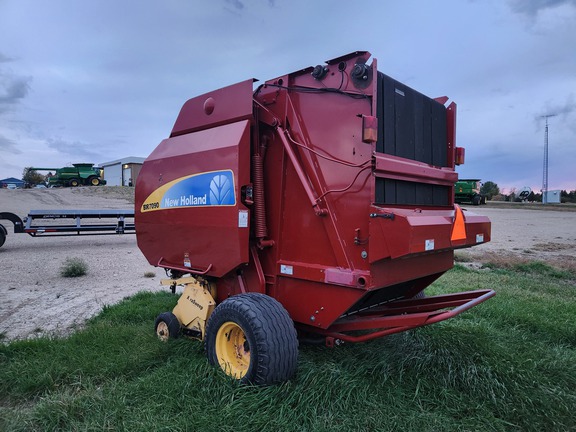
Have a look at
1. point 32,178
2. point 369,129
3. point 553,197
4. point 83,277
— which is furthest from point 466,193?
point 32,178

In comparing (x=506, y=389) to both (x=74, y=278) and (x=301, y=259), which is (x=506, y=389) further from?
(x=74, y=278)

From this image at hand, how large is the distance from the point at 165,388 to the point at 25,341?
198 centimetres

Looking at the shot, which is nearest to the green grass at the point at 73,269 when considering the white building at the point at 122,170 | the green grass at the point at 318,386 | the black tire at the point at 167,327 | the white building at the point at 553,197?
the green grass at the point at 318,386

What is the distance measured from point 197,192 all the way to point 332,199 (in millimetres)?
1402

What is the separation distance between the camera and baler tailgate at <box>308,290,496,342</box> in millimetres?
2971

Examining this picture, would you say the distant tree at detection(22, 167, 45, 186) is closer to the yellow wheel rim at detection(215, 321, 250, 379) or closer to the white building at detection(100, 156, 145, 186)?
the white building at detection(100, 156, 145, 186)

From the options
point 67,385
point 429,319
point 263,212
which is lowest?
point 67,385

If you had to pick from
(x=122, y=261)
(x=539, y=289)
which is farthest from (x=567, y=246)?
(x=122, y=261)

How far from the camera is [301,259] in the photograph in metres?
3.48

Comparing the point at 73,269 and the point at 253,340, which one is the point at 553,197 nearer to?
the point at 73,269

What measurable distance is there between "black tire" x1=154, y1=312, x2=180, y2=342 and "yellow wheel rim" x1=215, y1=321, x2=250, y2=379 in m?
0.91

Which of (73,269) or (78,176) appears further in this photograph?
(78,176)

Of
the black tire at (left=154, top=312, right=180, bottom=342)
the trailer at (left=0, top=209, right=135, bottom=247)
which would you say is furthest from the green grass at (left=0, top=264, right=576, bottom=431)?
the trailer at (left=0, top=209, right=135, bottom=247)

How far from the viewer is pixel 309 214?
11.2 feet
